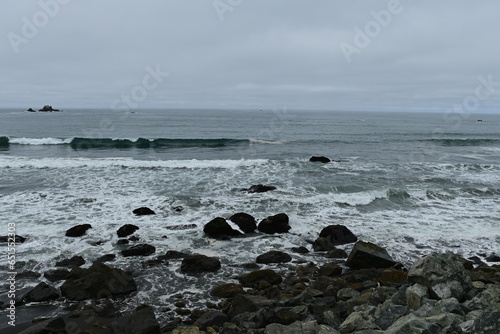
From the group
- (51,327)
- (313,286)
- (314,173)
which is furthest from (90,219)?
(314,173)

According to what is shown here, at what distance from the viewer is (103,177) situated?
20812mm

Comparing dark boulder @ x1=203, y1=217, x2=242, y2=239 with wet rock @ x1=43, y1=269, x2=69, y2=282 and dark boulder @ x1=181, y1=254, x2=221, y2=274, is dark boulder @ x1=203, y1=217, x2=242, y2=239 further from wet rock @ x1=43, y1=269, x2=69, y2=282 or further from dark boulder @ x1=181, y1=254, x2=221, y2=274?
wet rock @ x1=43, y1=269, x2=69, y2=282

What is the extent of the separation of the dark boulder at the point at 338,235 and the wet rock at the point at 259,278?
342cm

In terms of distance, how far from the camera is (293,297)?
7.54 m

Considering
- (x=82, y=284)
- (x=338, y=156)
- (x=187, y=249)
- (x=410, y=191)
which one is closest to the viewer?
(x=82, y=284)

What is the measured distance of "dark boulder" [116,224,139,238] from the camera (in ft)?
38.1

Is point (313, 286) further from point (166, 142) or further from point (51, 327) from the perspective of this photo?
point (166, 142)

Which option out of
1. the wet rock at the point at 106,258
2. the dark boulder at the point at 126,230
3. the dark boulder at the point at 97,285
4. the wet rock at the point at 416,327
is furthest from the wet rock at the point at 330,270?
the dark boulder at the point at 126,230

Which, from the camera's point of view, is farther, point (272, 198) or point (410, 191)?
point (410, 191)

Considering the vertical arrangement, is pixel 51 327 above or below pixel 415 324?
below

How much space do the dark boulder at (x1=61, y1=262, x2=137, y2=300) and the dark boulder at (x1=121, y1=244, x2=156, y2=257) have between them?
1840mm

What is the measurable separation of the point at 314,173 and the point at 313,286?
1445cm

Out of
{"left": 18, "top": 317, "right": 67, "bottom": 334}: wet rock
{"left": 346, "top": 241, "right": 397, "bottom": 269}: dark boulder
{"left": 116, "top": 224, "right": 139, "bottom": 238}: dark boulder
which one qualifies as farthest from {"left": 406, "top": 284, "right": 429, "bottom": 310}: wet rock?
{"left": 116, "top": 224, "right": 139, "bottom": 238}: dark boulder

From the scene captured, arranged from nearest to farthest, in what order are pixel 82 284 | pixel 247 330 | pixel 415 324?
1. pixel 415 324
2. pixel 247 330
3. pixel 82 284
